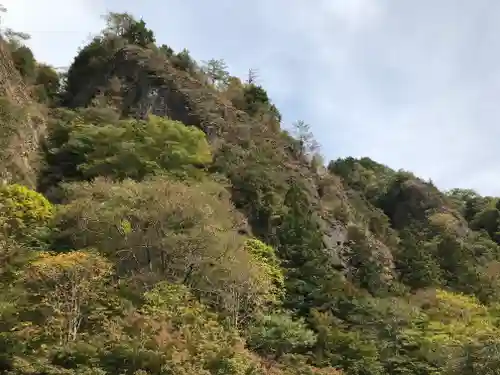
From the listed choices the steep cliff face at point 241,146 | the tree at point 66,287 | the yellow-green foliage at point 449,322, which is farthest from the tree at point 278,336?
the steep cliff face at point 241,146

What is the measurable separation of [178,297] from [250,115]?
25370 mm

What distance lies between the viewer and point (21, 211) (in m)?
22.9

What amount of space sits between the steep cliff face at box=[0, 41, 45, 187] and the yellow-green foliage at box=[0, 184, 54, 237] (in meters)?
4.20

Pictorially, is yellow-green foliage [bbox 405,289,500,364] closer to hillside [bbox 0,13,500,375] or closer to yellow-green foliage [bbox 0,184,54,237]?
hillside [bbox 0,13,500,375]

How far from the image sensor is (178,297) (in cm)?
1889

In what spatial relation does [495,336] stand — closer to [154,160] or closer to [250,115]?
[154,160]

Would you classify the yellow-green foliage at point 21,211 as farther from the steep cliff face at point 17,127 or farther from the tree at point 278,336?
the tree at point 278,336

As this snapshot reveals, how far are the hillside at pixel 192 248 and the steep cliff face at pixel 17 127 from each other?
0.13m

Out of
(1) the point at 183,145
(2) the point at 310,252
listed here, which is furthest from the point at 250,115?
(2) the point at 310,252

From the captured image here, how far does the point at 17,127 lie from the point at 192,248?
49.1 feet

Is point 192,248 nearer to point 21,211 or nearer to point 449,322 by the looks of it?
point 21,211

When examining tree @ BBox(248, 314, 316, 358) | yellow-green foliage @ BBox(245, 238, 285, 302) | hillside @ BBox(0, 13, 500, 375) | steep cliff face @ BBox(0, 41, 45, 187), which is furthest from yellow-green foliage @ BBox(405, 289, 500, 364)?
steep cliff face @ BBox(0, 41, 45, 187)

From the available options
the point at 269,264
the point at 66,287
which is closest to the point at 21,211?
the point at 66,287

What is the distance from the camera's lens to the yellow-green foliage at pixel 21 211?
73.1 ft
